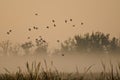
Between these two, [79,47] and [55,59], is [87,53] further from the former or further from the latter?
[55,59]

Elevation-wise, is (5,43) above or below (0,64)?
above

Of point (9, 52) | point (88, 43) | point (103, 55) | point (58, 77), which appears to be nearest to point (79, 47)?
point (88, 43)

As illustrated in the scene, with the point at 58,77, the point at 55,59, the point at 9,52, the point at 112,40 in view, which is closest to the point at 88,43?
the point at 112,40

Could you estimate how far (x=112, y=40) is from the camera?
11.7ft

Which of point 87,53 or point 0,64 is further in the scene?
→ point 87,53

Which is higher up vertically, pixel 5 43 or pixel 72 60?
pixel 5 43

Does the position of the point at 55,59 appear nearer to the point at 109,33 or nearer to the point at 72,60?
the point at 72,60

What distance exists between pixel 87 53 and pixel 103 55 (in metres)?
0.38

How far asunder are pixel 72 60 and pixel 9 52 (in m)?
0.92

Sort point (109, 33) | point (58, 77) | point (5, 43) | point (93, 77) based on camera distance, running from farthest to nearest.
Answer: point (109, 33), point (5, 43), point (93, 77), point (58, 77)

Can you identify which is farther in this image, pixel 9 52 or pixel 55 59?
pixel 9 52

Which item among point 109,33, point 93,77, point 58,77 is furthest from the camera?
point 109,33

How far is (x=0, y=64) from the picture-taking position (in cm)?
342

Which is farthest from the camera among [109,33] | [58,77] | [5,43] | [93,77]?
[109,33]
